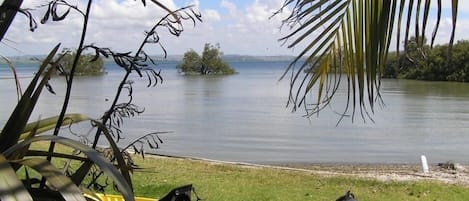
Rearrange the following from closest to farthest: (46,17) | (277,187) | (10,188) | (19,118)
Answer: (10,188)
(19,118)
(46,17)
(277,187)

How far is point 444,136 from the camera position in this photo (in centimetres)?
1559

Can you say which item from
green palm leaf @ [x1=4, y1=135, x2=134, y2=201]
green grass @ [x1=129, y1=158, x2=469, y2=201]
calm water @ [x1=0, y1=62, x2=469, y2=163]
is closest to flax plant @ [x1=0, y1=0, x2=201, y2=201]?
green palm leaf @ [x1=4, y1=135, x2=134, y2=201]

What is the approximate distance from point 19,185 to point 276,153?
1215 centimetres

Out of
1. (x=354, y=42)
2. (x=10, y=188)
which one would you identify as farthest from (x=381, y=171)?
(x=10, y=188)

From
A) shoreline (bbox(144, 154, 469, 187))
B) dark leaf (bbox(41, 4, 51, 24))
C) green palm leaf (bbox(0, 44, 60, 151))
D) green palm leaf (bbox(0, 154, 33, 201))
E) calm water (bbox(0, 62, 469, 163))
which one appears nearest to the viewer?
green palm leaf (bbox(0, 154, 33, 201))

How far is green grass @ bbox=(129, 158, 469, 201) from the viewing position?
5.69 metres

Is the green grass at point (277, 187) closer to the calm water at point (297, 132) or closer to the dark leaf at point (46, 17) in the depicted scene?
the calm water at point (297, 132)

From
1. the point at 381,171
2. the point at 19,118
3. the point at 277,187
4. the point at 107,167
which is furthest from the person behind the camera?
the point at 381,171

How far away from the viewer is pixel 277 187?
6250mm

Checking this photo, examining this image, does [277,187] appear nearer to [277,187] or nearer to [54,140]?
[277,187]

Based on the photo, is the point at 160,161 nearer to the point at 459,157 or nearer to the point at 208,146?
the point at 208,146

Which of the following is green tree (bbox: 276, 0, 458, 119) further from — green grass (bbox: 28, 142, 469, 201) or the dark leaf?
green grass (bbox: 28, 142, 469, 201)

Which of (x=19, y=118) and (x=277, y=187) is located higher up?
(x=19, y=118)

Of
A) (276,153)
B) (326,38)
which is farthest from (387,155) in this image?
(326,38)
